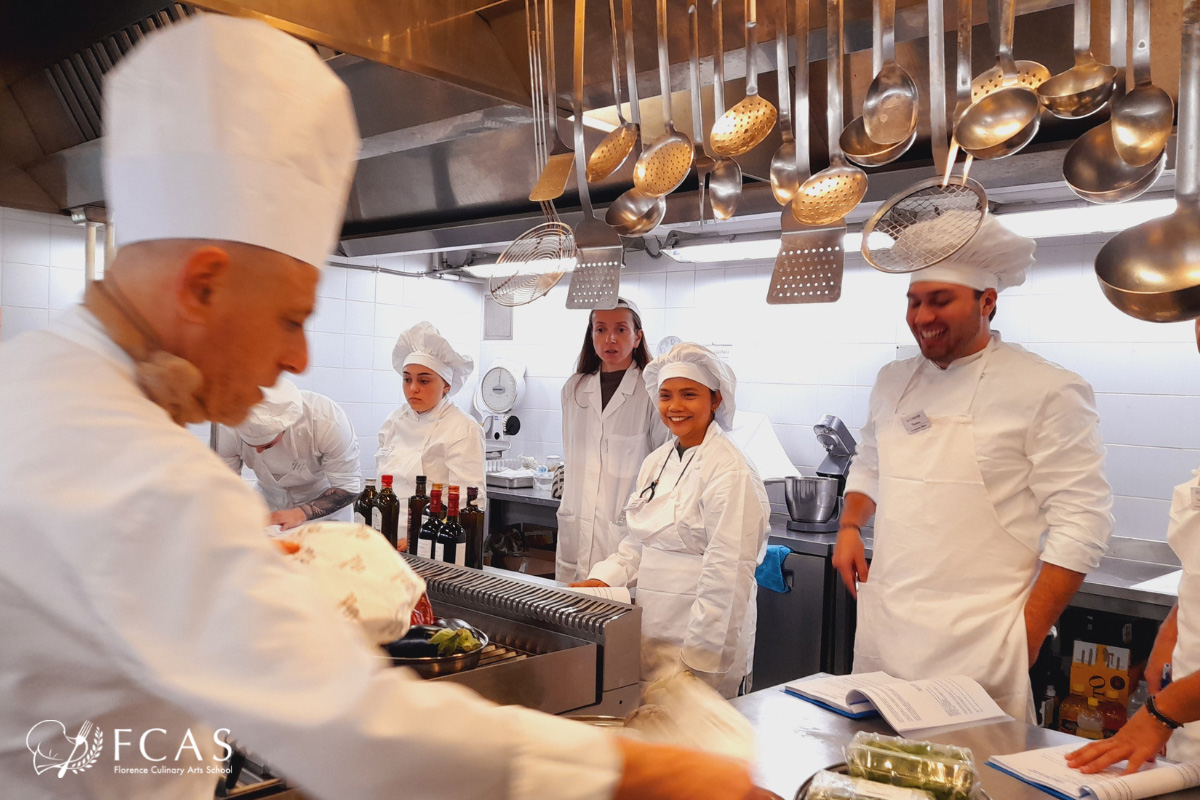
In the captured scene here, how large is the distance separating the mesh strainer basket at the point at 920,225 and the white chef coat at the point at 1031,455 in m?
0.69

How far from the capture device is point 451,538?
2.56m

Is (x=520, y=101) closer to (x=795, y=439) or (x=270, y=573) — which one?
(x=270, y=573)

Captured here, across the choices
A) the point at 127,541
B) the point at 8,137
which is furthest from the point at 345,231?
the point at 127,541

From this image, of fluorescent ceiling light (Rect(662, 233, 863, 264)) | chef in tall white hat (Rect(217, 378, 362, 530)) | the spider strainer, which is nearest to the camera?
the spider strainer

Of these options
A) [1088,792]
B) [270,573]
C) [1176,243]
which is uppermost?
[1176,243]

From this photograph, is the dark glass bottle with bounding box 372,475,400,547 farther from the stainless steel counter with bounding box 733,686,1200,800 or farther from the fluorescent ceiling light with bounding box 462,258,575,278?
the stainless steel counter with bounding box 733,686,1200,800

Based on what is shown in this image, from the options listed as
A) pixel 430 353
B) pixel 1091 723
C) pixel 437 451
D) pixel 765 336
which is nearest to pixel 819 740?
pixel 1091 723

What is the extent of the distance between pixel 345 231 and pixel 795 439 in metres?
2.62

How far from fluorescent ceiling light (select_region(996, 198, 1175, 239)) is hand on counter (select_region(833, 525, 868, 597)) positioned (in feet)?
5.17

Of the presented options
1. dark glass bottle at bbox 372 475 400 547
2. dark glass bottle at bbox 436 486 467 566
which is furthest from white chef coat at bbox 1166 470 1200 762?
dark glass bottle at bbox 372 475 400 547

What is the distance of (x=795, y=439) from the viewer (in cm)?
489

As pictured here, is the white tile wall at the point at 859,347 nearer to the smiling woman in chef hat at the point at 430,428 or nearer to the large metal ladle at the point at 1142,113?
the smiling woman in chef hat at the point at 430,428

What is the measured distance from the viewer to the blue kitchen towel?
348 cm

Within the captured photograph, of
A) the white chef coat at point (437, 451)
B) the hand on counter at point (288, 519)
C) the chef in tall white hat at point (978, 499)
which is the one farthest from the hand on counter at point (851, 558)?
the hand on counter at point (288, 519)
